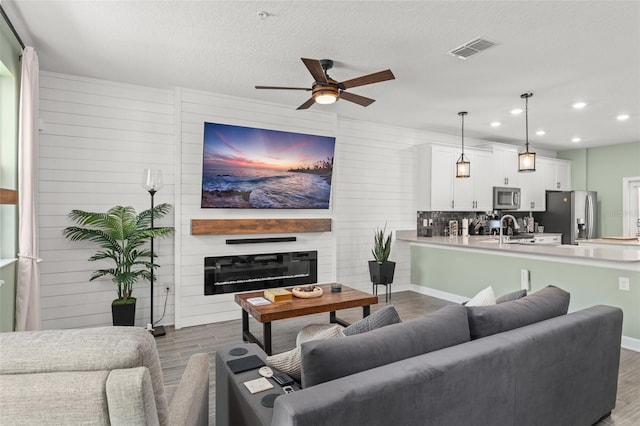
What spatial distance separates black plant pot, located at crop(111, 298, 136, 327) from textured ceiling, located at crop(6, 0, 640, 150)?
7.71 feet

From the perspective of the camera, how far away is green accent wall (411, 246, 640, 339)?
3545mm

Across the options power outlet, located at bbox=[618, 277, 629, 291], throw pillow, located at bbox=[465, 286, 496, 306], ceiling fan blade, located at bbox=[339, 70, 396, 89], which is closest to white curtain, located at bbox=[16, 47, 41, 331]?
ceiling fan blade, located at bbox=[339, 70, 396, 89]

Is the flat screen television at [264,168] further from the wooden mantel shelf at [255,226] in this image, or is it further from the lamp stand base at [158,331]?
the lamp stand base at [158,331]

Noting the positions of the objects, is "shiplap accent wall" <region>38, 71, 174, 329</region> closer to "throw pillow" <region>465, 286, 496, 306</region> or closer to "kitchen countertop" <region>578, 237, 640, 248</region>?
"throw pillow" <region>465, 286, 496, 306</region>

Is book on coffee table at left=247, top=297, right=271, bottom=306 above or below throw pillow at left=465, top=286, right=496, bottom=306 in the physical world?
below

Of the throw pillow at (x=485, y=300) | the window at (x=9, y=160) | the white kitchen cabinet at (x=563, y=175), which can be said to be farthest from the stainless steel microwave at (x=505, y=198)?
the window at (x=9, y=160)

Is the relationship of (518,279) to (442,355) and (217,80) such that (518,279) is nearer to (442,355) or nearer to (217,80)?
(442,355)

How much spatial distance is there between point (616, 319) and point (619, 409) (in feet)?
2.24

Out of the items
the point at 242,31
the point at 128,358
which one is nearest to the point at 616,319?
the point at 128,358

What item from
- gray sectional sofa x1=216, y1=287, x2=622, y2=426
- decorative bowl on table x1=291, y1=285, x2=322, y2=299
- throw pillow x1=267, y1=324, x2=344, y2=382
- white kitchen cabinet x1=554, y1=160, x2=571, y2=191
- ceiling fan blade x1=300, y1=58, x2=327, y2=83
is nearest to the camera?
gray sectional sofa x1=216, y1=287, x2=622, y2=426

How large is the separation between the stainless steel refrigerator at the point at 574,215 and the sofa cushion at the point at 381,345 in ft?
21.6

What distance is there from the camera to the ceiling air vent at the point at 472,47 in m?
2.91

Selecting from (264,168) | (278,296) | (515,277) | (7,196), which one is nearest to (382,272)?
(515,277)

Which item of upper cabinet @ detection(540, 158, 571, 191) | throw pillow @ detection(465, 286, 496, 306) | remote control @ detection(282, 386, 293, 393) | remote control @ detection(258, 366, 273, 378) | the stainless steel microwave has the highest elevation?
upper cabinet @ detection(540, 158, 571, 191)
